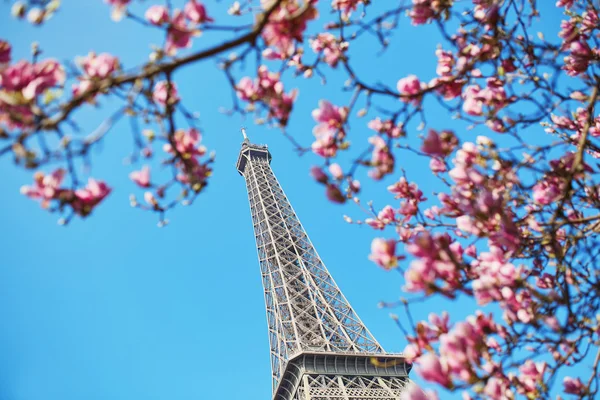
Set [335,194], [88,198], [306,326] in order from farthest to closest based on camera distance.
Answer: [306,326], [335,194], [88,198]

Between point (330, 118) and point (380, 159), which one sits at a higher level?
point (330, 118)

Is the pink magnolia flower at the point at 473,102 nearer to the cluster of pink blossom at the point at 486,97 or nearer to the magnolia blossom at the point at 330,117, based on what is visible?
the cluster of pink blossom at the point at 486,97

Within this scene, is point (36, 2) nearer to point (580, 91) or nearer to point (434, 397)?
point (434, 397)

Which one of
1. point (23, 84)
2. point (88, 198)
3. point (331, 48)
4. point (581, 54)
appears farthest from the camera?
point (581, 54)

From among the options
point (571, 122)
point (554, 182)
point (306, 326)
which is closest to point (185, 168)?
point (554, 182)

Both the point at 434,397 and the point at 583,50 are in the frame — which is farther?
the point at 583,50

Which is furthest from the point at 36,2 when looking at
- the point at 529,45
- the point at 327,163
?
the point at 529,45

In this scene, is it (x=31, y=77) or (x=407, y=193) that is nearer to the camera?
(x=31, y=77)

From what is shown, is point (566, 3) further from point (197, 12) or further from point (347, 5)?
point (197, 12)
